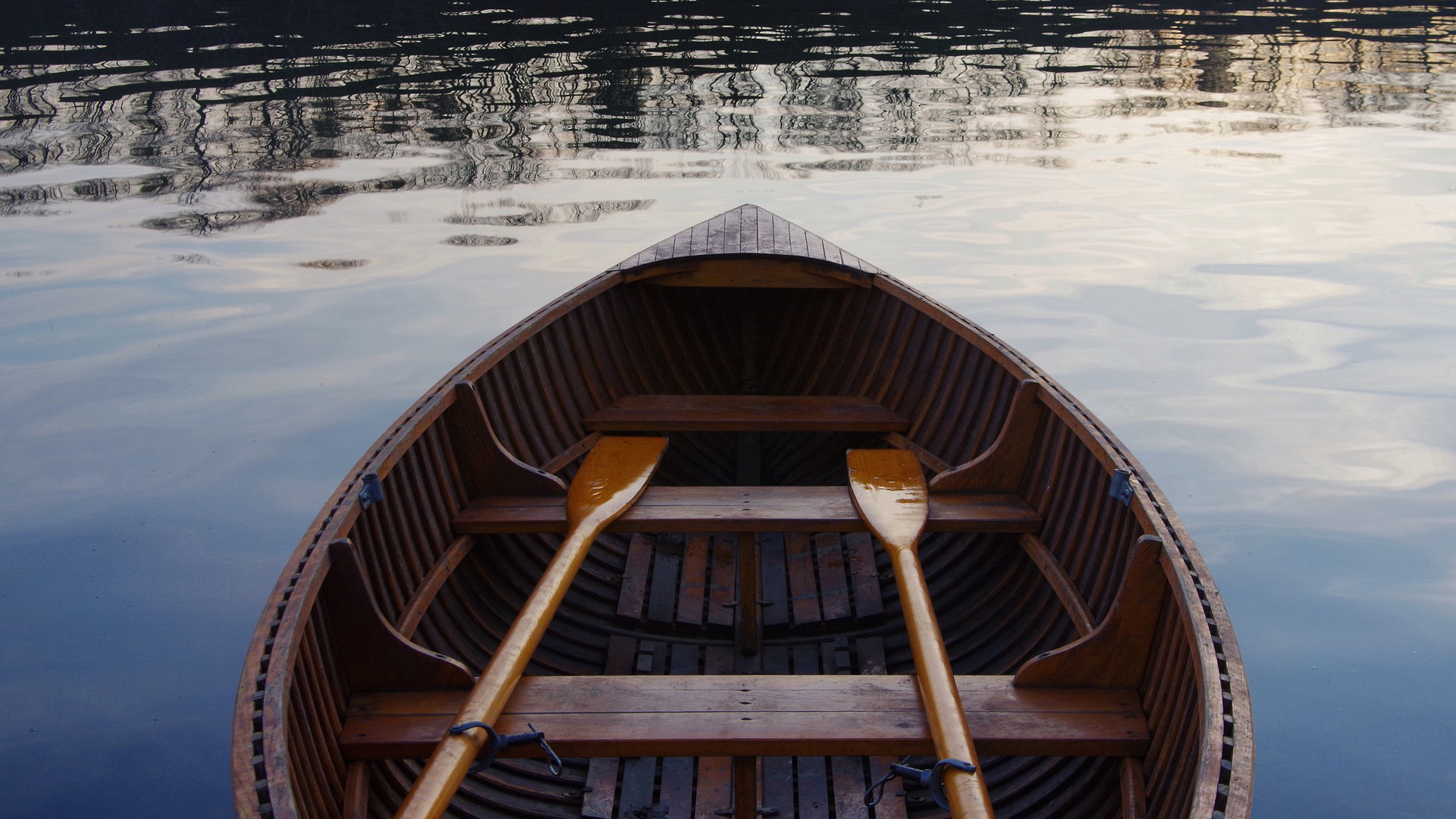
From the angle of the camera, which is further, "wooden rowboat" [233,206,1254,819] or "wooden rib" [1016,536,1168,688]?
"wooden rib" [1016,536,1168,688]

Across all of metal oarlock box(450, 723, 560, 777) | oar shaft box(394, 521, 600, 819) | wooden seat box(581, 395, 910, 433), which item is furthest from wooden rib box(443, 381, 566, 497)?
metal oarlock box(450, 723, 560, 777)

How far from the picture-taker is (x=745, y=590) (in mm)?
4320

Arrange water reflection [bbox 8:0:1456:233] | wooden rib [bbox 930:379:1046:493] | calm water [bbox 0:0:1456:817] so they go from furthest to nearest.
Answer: water reflection [bbox 8:0:1456:233], calm water [bbox 0:0:1456:817], wooden rib [bbox 930:379:1046:493]

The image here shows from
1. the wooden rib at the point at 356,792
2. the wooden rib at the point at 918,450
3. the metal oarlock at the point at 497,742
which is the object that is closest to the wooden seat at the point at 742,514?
the wooden rib at the point at 918,450

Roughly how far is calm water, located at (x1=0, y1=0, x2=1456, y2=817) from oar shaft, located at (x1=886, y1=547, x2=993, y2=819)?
2.17m

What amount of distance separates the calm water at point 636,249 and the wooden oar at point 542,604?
208cm

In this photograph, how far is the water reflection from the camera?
46.5ft

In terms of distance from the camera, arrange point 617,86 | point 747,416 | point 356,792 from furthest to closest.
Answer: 1. point 617,86
2. point 747,416
3. point 356,792

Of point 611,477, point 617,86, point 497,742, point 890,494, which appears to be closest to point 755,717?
point 497,742

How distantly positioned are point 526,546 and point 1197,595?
2787mm

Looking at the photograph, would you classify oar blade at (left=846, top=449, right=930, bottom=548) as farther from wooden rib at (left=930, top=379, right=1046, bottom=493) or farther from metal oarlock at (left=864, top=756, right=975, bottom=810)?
metal oarlock at (left=864, top=756, right=975, bottom=810)

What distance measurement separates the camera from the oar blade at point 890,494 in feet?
13.1

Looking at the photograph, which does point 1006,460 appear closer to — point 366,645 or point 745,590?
point 745,590

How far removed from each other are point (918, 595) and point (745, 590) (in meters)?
1.06
